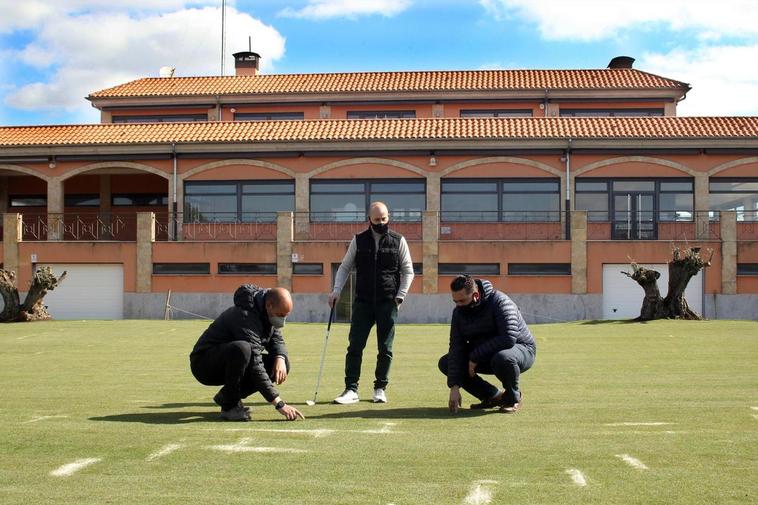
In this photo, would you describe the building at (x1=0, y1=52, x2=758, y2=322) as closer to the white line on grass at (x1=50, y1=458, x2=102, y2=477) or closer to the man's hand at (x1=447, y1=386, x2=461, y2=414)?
the man's hand at (x1=447, y1=386, x2=461, y2=414)

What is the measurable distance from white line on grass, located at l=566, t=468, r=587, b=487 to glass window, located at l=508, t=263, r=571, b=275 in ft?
92.6

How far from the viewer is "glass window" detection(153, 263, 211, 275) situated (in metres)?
34.8

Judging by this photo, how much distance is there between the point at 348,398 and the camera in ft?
29.1

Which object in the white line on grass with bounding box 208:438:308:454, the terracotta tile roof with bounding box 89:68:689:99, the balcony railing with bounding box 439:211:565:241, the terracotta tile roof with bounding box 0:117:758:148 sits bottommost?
the white line on grass with bounding box 208:438:308:454

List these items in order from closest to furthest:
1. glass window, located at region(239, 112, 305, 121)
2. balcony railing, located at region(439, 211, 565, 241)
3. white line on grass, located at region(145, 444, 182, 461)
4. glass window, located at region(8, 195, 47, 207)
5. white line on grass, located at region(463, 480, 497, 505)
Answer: white line on grass, located at region(463, 480, 497, 505), white line on grass, located at region(145, 444, 182, 461), balcony railing, located at region(439, 211, 565, 241), glass window, located at region(8, 195, 47, 207), glass window, located at region(239, 112, 305, 121)

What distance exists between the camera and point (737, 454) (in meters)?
6.03

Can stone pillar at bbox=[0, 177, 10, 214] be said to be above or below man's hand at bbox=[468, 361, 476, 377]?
above

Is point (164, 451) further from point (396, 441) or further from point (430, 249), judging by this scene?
point (430, 249)

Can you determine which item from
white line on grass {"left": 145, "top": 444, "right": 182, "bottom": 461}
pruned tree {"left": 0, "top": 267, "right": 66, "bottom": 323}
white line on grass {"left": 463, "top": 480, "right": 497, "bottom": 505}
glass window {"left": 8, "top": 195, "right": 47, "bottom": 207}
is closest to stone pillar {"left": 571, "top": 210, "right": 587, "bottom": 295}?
pruned tree {"left": 0, "top": 267, "right": 66, "bottom": 323}

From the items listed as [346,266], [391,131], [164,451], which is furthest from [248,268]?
[164,451]

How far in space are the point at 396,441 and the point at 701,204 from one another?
1237 inches

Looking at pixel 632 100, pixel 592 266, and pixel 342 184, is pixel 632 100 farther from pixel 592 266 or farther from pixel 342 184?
pixel 342 184

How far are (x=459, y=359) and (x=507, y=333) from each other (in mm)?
500

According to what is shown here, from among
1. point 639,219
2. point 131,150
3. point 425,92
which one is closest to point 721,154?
point 639,219
